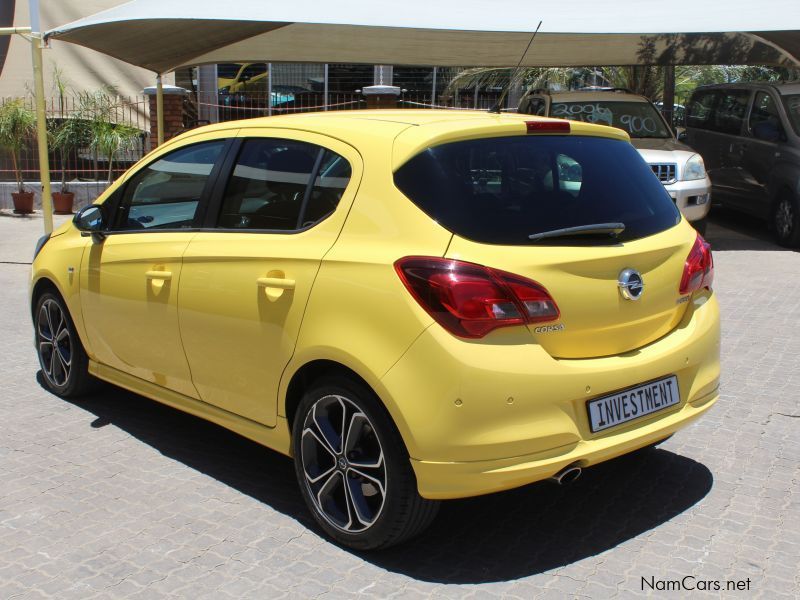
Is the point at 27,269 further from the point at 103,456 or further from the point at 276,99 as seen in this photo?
the point at 276,99

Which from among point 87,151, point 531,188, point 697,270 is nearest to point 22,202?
point 87,151

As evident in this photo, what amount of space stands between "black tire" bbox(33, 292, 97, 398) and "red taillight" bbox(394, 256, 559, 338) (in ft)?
9.57

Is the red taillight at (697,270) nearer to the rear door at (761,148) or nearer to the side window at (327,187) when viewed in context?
the side window at (327,187)

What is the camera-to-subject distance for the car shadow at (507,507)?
12.0 feet

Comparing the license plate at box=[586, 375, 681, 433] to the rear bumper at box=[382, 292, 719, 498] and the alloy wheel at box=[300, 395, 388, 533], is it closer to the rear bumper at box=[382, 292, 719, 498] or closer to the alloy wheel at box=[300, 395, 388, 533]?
the rear bumper at box=[382, 292, 719, 498]

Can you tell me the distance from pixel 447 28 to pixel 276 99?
899cm

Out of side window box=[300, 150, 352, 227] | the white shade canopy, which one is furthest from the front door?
the white shade canopy

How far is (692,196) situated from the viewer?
11234mm

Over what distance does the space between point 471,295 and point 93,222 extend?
2.76 meters

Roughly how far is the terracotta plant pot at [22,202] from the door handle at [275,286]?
13.5 meters

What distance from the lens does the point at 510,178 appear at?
365 centimetres

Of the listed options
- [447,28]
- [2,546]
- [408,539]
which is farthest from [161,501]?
[447,28]

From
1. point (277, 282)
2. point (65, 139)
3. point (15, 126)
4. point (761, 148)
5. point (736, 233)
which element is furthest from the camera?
point (65, 139)

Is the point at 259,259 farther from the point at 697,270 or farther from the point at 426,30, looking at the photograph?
the point at 426,30
